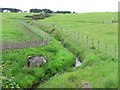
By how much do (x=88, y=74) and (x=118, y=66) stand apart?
140 inches

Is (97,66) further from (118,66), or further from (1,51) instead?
(1,51)

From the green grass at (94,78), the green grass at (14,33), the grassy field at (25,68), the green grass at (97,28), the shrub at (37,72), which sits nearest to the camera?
the green grass at (94,78)

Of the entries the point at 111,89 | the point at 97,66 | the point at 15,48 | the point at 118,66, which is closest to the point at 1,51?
the point at 15,48

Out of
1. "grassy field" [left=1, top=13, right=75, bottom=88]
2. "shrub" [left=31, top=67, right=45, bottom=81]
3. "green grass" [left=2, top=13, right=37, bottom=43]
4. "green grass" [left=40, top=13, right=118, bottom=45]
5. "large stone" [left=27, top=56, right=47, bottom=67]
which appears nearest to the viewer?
"grassy field" [left=1, top=13, right=75, bottom=88]

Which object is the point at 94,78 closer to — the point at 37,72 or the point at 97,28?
the point at 37,72

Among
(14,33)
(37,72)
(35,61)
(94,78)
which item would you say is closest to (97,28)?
(14,33)

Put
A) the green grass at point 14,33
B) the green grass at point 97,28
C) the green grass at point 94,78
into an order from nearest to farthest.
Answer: the green grass at point 94,78
the green grass at point 14,33
the green grass at point 97,28

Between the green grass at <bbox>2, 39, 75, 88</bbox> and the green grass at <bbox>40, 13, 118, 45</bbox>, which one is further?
the green grass at <bbox>40, 13, 118, 45</bbox>

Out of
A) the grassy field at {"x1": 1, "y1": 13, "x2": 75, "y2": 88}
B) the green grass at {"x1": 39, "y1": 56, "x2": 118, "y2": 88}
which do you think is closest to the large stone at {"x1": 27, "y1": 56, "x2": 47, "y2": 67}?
the grassy field at {"x1": 1, "y1": 13, "x2": 75, "y2": 88}

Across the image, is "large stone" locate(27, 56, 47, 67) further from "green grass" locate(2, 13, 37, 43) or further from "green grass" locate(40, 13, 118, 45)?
"green grass" locate(40, 13, 118, 45)

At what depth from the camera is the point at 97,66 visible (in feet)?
112

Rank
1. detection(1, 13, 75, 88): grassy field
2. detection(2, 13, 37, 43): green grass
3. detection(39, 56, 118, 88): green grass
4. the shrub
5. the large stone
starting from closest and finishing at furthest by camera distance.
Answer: detection(39, 56, 118, 88): green grass, detection(1, 13, 75, 88): grassy field, the shrub, the large stone, detection(2, 13, 37, 43): green grass

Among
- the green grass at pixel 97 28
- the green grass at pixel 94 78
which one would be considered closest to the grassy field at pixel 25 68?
the green grass at pixel 94 78

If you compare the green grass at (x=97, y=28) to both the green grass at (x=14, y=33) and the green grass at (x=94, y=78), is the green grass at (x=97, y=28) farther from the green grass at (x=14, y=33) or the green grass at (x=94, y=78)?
the green grass at (x=94, y=78)
